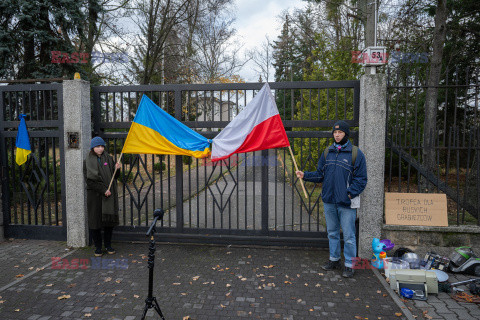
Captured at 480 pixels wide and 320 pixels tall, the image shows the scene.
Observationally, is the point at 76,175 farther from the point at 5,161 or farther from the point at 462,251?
the point at 462,251

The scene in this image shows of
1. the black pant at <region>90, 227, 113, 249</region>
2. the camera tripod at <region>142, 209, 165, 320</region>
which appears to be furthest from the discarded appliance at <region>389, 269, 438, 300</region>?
the black pant at <region>90, 227, 113, 249</region>

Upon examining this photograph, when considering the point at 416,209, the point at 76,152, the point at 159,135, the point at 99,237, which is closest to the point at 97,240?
the point at 99,237

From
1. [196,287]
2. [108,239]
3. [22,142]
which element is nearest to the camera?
[196,287]

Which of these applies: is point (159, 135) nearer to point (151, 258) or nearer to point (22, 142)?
point (22, 142)

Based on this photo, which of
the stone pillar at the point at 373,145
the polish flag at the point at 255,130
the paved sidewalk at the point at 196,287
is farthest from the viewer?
the polish flag at the point at 255,130

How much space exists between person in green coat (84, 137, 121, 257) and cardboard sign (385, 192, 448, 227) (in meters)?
4.77

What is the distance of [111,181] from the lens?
18.2 feet

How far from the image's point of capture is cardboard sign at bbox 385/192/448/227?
5336mm

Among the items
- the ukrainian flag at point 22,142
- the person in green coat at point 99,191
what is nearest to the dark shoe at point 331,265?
the person in green coat at point 99,191

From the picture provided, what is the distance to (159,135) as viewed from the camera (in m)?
5.84

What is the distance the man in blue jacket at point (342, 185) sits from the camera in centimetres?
474

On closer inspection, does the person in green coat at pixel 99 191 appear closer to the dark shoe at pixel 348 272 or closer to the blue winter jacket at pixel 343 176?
the blue winter jacket at pixel 343 176

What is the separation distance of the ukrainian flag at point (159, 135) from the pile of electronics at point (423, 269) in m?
3.46

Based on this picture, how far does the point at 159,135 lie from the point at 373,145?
3759mm
